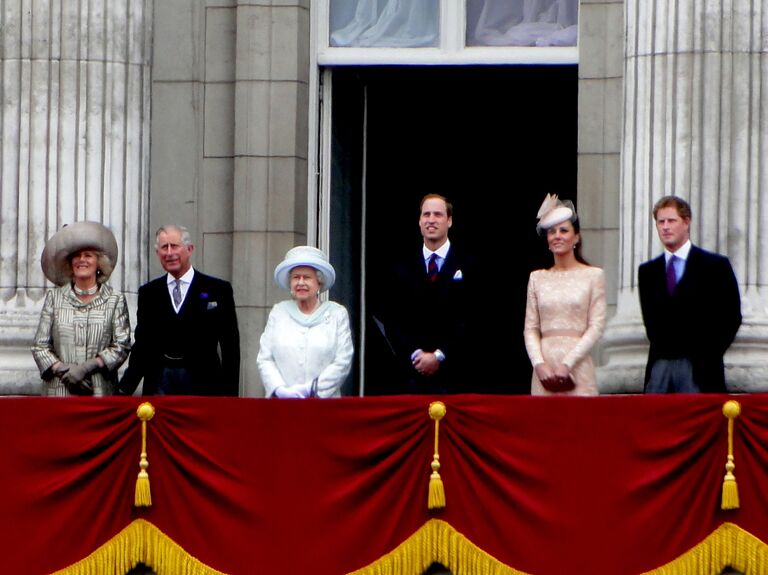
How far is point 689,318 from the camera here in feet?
54.6

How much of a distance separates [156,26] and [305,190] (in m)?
1.66

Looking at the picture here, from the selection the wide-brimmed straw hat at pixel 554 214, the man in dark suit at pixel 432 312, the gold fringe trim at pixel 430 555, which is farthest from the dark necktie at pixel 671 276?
the gold fringe trim at pixel 430 555

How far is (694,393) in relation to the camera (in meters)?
16.5

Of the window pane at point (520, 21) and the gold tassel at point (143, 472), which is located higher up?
the window pane at point (520, 21)

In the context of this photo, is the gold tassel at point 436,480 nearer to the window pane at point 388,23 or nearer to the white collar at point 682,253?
the white collar at point 682,253

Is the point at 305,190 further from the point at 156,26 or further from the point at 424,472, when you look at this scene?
the point at 424,472

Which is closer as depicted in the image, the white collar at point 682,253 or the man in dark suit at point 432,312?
the white collar at point 682,253

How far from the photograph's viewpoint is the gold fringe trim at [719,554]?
1598cm

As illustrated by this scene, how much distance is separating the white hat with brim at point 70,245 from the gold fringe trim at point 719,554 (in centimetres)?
438

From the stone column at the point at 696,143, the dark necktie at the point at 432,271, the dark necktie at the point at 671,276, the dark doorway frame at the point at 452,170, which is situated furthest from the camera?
the dark doorway frame at the point at 452,170

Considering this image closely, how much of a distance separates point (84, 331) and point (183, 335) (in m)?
0.66

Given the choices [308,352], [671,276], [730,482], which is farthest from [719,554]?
[308,352]

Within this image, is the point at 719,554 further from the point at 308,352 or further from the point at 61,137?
the point at 61,137

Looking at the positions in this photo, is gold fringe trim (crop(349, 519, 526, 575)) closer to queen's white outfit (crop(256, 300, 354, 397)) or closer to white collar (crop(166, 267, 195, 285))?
queen's white outfit (crop(256, 300, 354, 397))
